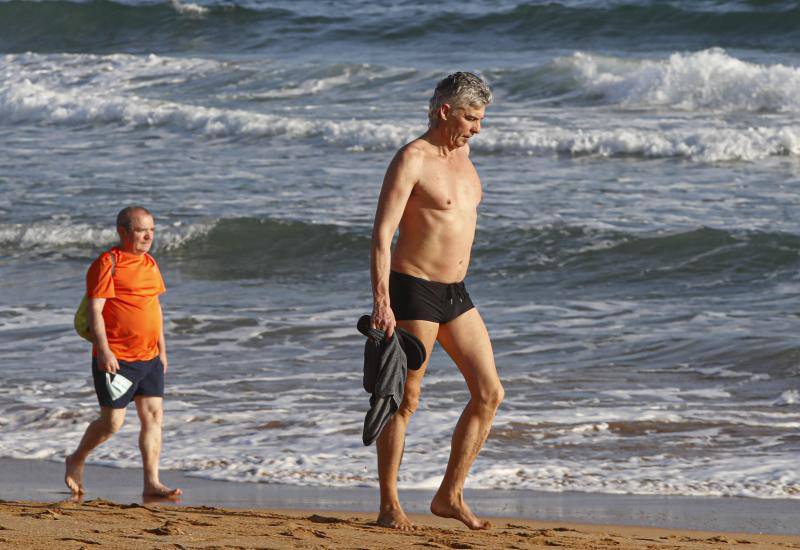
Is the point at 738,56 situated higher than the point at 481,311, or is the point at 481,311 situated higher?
the point at 738,56

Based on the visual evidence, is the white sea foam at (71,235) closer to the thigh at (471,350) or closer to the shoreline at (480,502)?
the shoreline at (480,502)

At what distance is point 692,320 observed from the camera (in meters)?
9.17

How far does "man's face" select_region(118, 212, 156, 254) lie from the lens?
17.1 feet

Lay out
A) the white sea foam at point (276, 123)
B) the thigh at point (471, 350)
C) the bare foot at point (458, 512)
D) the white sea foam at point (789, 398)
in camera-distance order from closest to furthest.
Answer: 1. the thigh at point (471, 350)
2. the bare foot at point (458, 512)
3. the white sea foam at point (789, 398)
4. the white sea foam at point (276, 123)

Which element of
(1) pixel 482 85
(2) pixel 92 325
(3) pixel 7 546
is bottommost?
(3) pixel 7 546

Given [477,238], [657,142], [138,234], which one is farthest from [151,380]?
[657,142]

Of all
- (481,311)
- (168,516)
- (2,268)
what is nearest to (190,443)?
(168,516)

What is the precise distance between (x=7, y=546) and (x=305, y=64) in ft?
67.5

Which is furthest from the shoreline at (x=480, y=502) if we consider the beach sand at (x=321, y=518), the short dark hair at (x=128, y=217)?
the short dark hair at (x=128, y=217)

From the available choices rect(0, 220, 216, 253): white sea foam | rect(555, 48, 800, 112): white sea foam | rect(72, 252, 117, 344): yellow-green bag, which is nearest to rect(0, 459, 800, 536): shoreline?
rect(72, 252, 117, 344): yellow-green bag

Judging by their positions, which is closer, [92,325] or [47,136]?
[92,325]

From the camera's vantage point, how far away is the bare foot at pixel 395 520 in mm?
4637

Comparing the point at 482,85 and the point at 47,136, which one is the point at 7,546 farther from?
the point at 47,136

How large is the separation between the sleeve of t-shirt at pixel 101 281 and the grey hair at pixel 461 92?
5.28ft
